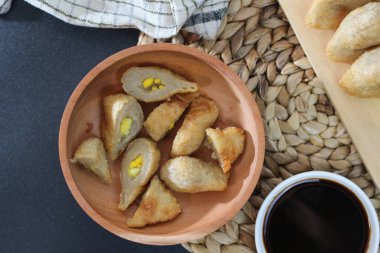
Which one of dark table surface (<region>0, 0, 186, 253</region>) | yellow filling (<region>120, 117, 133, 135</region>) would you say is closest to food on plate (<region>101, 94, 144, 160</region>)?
yellow filling (<region>120, 117, 133, 135</region>)

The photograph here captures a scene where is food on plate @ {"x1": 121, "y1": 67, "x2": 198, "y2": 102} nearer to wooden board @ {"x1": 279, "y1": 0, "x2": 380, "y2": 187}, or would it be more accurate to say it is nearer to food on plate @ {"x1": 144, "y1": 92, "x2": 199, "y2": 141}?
→ food on plate @ {"x1": 144, "y1": 92, "x2": 199, "y2": 141}

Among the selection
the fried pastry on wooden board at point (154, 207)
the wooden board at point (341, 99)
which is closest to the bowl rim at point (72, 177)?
the fried pastry on wooden board at point (154, 207)

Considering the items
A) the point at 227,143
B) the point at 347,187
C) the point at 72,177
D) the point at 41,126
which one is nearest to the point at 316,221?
the point at 347,187

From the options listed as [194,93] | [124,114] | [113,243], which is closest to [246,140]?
[194,93]

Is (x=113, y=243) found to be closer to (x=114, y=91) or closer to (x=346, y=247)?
(x=114, y=91)

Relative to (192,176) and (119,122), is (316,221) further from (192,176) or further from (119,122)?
(119,122)

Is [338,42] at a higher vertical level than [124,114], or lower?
higher
